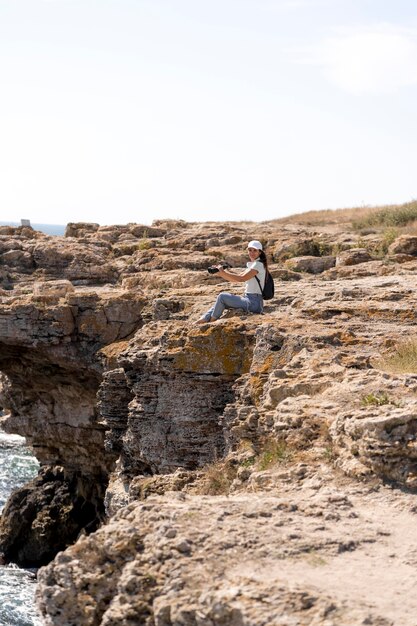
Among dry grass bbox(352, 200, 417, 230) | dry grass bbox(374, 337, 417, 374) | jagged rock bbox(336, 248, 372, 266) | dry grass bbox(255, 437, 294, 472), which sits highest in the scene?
dry grass bbox(352, 200, 417, 230)

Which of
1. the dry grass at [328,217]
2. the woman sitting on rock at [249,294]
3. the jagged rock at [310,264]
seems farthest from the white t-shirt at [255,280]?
the dry grass at [328,217]

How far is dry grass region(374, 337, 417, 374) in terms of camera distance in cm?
1000

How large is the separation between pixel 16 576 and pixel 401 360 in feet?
66.5

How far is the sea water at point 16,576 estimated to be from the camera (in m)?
22.5

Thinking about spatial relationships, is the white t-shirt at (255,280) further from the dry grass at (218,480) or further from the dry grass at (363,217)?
the dry grass at (363,217)

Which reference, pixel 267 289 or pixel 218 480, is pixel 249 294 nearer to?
pixel 267 289

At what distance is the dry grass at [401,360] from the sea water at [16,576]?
972 centimetres

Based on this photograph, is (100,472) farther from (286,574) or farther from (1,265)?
(286,574)

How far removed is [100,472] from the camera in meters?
29.4

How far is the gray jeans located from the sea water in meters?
7.33

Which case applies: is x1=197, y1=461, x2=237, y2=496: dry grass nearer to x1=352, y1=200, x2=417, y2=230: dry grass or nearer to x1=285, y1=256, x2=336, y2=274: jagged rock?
x1=285, y1=256, x2=336, y2=274: jagged rock

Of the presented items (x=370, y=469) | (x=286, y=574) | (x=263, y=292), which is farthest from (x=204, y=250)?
(x=286, y=574)

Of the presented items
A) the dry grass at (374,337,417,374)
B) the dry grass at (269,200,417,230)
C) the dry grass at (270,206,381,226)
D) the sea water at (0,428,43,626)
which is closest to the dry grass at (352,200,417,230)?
the dry grass at (269,200,417,230)

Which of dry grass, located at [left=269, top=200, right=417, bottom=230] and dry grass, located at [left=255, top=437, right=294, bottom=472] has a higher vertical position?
dry grass, located at [left=269, top=200, right=417, bottom=230]
